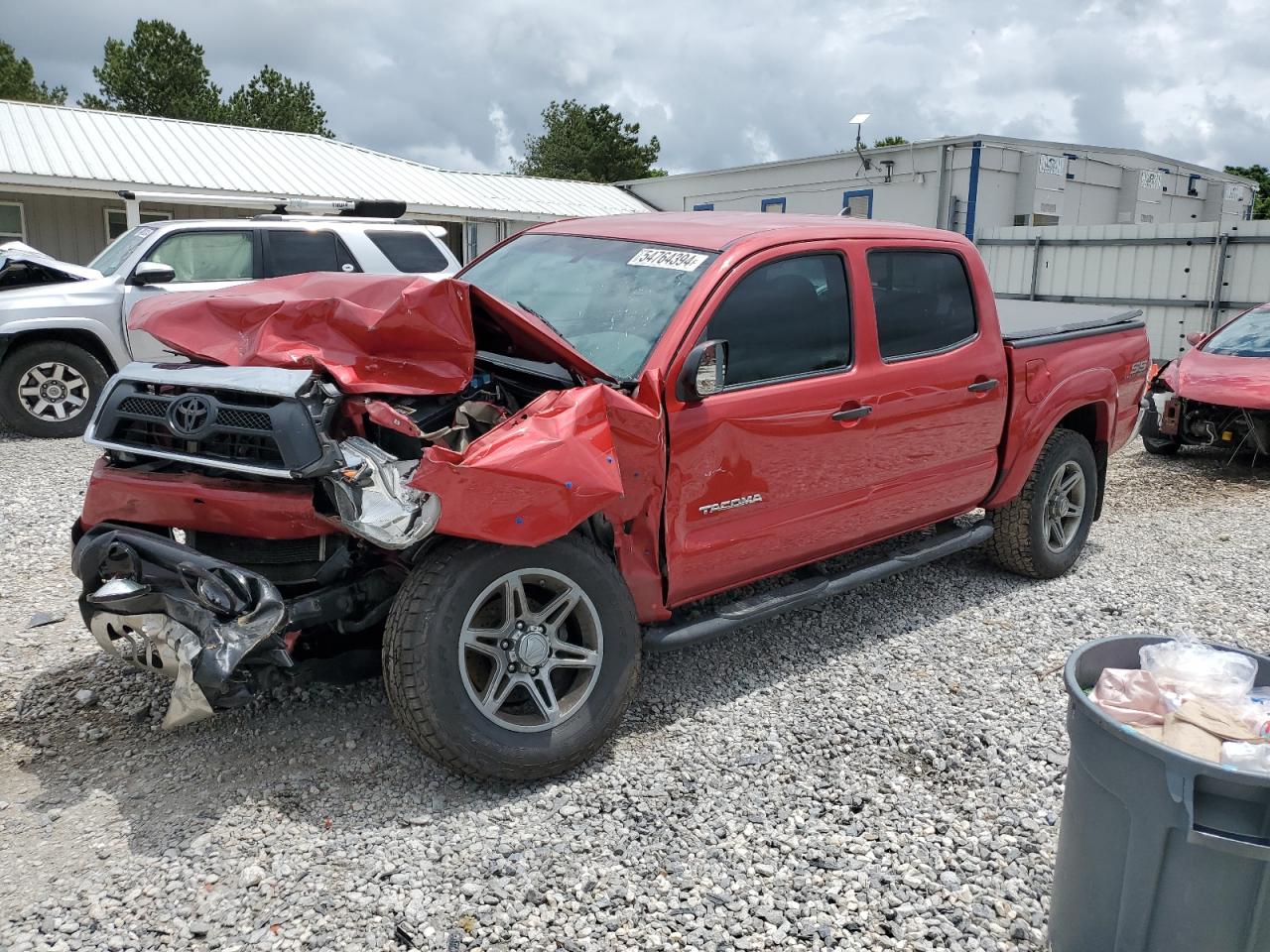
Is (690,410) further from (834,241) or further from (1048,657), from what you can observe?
(1048,657)

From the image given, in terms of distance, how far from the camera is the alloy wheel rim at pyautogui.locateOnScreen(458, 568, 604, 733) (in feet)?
10.6

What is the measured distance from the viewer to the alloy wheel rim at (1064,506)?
18.5ft

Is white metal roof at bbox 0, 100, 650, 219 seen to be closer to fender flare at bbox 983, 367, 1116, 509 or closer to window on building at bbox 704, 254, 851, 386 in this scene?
window on building at bbox 704, 254, 851, 386

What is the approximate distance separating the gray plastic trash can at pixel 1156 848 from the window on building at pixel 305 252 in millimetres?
8560

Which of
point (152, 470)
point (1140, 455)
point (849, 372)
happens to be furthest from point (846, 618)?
point (1140, 455)

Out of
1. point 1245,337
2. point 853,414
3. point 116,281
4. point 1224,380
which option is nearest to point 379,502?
point 853,414

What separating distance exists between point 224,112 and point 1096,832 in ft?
154

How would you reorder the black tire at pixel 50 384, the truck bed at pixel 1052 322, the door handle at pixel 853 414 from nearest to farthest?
the door handle at pixel 853 414, the truck bed at pixel 1052 322, the black tire at pixel 50 384

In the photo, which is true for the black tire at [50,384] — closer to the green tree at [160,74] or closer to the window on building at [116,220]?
the window on building at [116,220]

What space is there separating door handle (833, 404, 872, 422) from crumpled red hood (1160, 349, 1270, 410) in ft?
20.3

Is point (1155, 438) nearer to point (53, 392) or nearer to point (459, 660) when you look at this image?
point (459, 660)

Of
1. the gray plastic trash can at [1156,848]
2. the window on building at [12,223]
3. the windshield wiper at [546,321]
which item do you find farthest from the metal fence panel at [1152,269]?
the window on building at [12,223]

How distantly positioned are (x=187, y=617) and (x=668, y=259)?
2249 mm

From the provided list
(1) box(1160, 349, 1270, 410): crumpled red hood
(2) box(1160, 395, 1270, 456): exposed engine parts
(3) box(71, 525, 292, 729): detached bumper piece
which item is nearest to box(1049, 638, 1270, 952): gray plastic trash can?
(3) box(71, 525, 292, 729): detached bumper piece
